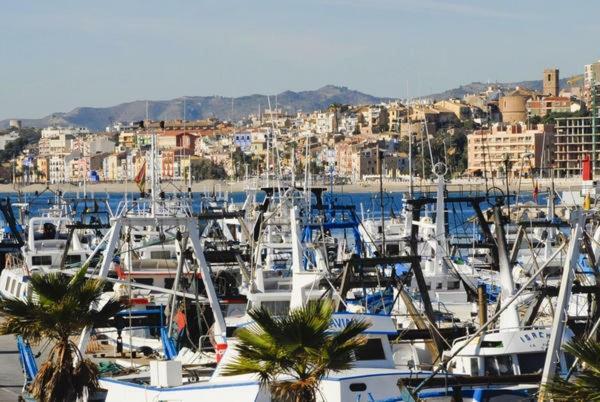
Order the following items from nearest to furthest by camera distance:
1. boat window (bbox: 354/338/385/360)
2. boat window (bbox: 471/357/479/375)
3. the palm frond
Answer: the palm frond, boat window (bbox: 354/338/385/360), boat window (bbox: 471/357/479/375)

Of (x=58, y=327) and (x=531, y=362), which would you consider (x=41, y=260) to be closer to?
(x=58, y=327)

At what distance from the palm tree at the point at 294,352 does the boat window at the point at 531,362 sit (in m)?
3.87

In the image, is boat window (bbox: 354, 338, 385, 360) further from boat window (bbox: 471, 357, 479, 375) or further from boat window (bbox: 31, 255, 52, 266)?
boat window (bbox: 31, 255, 52, 266)

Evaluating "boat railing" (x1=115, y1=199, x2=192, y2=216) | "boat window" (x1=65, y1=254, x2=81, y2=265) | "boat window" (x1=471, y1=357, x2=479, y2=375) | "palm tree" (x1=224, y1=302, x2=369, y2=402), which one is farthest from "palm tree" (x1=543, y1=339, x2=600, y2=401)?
"boat window" (x1=65, y1=254, x2=81, y2=265)

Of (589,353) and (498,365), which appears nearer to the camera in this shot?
(589,353)

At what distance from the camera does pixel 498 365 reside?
2334cm

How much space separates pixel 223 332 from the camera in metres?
27.8

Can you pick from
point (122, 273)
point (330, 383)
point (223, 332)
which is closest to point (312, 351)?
point (330, 383)

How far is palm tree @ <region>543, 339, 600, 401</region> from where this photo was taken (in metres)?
17.2

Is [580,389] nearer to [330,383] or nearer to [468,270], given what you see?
[330,383]

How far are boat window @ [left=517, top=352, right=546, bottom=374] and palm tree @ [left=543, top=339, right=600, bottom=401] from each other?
5.24 metres

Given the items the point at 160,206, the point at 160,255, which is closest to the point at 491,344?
the point at 160,206

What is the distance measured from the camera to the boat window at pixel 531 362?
23250 mm

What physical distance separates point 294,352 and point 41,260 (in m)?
33.1
